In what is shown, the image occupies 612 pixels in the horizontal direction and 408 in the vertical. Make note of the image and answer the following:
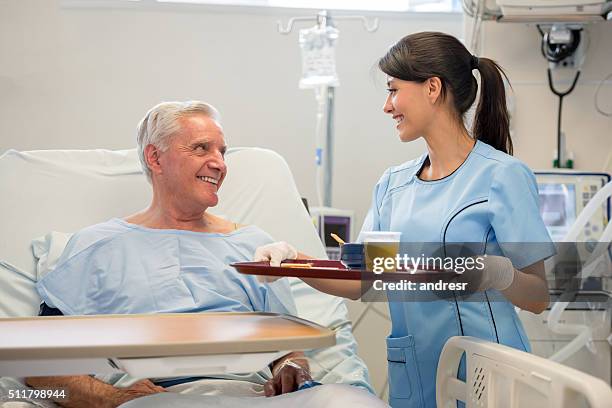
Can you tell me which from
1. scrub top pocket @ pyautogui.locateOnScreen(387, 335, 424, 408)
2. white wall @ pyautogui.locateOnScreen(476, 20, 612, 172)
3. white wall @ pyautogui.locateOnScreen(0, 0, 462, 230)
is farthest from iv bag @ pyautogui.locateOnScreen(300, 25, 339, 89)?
scrub top pocket @ pyautogui.locateOnScreen(387, 335, 424, 408)

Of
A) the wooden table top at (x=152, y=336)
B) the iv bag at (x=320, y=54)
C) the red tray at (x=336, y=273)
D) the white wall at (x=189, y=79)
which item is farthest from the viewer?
the white wall at (x=189, y=79)

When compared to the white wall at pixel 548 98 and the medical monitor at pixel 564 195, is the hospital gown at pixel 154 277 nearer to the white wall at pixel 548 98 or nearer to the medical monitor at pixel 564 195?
the medical monitor at pixel 564 195

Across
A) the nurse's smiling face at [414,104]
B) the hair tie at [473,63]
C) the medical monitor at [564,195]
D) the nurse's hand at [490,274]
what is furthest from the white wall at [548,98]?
the nurse's hand at [490,274]

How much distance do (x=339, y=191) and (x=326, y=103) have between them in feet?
1.48

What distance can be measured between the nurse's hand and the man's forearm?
2.67 ft

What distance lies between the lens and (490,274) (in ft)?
5.54

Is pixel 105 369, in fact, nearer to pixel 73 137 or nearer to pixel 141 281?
pixel 141 281

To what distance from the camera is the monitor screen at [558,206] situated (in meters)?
3.09

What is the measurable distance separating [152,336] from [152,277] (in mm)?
693

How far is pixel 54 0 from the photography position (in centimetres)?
338

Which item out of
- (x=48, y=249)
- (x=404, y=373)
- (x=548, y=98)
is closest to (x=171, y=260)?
(x=48, y=249)

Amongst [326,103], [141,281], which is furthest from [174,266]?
[326,103]

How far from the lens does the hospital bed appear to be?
2.23 m

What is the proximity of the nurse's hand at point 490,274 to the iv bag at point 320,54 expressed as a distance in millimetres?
1480
